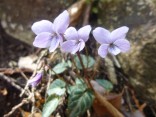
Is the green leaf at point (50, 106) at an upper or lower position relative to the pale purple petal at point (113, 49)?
lower

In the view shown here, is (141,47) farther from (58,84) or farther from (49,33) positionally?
(49,33)

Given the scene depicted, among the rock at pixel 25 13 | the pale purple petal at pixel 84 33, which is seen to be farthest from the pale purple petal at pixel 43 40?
the rock at pixel 25 13

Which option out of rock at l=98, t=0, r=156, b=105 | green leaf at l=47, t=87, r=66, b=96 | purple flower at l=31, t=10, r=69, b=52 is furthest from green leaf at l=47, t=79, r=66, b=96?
rock at l=98, t=0, r=156, b=105

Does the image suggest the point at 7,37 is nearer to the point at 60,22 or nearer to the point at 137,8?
the point at 137,8

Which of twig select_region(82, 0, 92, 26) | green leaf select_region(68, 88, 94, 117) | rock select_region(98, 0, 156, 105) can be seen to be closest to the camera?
green leaf select_region(68, 88, 94, 117)

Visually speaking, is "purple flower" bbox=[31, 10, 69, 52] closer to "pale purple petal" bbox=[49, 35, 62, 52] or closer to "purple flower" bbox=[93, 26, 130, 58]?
"pale purple petal" bbox=[49, 35, 62, 52]

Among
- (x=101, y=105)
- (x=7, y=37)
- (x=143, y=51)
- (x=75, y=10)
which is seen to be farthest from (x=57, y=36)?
(x=7, y=37)

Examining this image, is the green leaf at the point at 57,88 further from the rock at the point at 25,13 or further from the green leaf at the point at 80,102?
the rock at the point at 25,13
